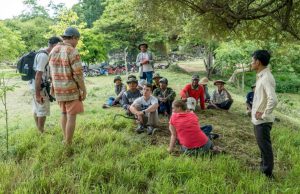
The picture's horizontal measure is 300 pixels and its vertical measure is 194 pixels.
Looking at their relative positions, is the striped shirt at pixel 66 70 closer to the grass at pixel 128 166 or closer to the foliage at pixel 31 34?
the grass at pixel 128 166

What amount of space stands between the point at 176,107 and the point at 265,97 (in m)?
1.50

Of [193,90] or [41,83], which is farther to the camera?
[193,90]

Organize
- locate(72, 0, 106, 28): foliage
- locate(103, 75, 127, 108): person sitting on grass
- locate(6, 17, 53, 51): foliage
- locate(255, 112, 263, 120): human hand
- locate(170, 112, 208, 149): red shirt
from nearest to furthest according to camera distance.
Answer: locate(255, 112, 263, 120): human hand
locate(170, 112, 208, 149): red shirt
locate(103, 75, 127, 108): person sitting on grass
locate(6, 17, 53, 51): foliage
locate(72, 0, 106, 28): foliage

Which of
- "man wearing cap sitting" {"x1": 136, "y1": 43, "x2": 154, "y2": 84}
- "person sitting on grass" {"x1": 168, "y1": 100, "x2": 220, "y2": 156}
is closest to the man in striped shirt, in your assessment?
"person sitting on grass" {"x1": 168, "y1": 100, "x2": 220, "y2": 156}

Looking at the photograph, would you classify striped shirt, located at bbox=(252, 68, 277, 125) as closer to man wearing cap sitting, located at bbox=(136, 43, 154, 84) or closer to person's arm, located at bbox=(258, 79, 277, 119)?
person's arm, located at bbox=(258, 79, 277, 119)

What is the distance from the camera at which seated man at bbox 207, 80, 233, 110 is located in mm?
10062

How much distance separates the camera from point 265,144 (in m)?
4.54

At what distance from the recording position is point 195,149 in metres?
5.32

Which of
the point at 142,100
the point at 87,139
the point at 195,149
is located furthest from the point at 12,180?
the point at 142,100

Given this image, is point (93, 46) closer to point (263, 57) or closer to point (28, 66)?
point (28, 66)

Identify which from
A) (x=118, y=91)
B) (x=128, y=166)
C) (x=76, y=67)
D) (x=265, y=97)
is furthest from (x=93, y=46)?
(x=265, y=97)

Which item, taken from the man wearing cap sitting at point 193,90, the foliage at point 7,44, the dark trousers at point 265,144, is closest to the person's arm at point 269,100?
the dark trousers at point 265,144

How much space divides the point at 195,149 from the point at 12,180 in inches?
107

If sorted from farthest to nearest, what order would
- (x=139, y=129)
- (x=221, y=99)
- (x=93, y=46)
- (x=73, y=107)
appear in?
(x=93, y=46)
(x=221, y=99)
(x=139, y=129)
(x=73, y=107)
